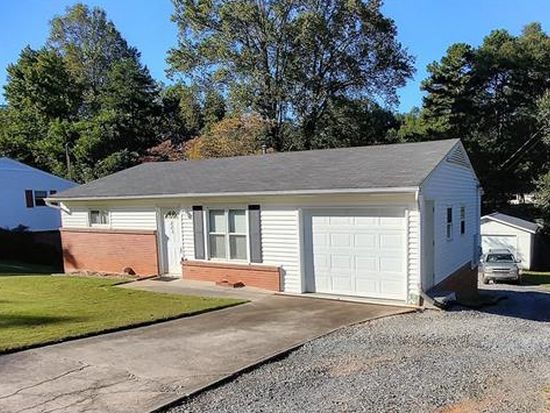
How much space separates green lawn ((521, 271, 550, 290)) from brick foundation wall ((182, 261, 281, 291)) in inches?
714

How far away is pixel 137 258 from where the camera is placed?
16.3 meters

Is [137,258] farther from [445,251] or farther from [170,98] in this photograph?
[170,98]

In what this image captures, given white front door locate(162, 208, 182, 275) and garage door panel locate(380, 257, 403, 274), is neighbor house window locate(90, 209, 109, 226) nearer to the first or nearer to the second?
white front door locate(162, 208, 182, 275)

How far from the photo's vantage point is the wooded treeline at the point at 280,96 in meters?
31.6

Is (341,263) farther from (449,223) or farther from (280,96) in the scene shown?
(280,96)

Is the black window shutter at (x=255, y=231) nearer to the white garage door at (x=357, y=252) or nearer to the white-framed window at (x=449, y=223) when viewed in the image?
the white garage door at (x=357, y=252)

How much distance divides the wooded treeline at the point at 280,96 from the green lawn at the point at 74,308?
19282 millimetres

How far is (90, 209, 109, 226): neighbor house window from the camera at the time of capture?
17312mm

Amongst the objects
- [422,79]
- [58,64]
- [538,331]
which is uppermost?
[58,64]

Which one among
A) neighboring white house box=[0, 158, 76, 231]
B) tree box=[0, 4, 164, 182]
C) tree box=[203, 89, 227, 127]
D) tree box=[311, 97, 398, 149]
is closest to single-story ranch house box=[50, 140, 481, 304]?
neighboring white house box=[0, 158, 76, 231]

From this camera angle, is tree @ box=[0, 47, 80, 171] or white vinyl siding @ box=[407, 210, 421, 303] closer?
white vinyl siding @ box=[407, 210, 421, 303]

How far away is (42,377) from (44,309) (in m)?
4.67

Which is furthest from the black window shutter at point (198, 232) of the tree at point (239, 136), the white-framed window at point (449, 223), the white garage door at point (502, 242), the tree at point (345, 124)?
the white garage door at point (502, 242)

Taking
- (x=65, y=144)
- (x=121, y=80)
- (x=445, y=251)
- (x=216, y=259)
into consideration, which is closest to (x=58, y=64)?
(x=121, y=80)
